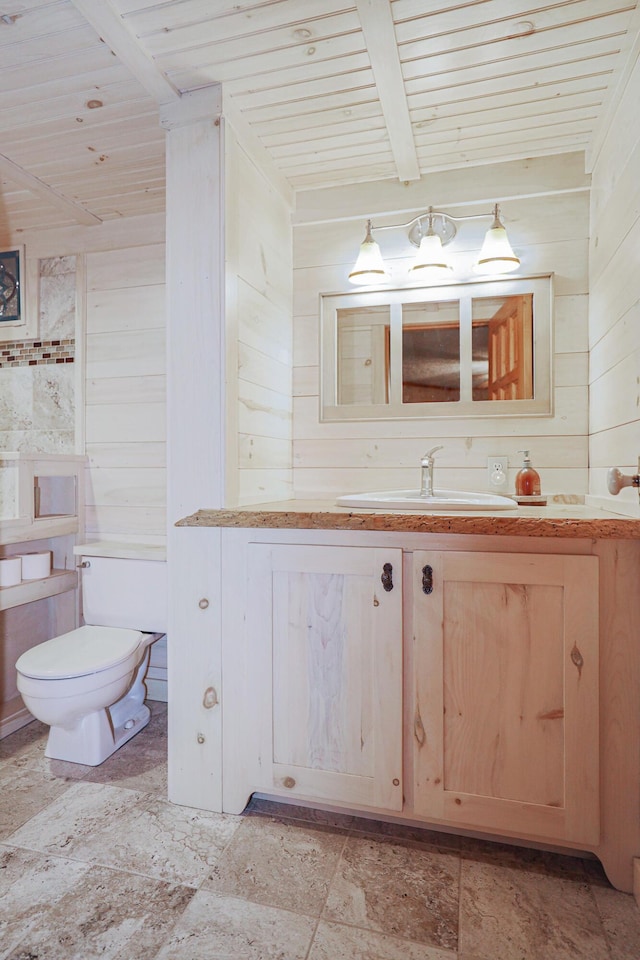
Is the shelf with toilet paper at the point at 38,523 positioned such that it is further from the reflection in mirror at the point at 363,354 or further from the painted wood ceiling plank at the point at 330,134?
the painted wood ceiling plank at the point at 330,134

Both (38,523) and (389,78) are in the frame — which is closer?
(389,78)

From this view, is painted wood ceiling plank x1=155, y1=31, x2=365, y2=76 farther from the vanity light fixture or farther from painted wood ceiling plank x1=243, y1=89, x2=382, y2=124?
the vanity light fixture

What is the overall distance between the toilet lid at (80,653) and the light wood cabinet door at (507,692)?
110 centimetres

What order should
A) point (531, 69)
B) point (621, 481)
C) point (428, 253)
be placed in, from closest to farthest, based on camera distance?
point (621, 481)
point (531, 69)
point (428, 253)

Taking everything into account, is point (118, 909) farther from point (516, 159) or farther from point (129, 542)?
point (516, 159)

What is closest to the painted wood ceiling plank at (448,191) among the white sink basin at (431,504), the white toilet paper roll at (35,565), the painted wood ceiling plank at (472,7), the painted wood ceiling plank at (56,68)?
the painted wood ceiling plank at (472,7)

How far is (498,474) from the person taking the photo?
198 cm

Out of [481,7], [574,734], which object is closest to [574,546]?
[574,734]

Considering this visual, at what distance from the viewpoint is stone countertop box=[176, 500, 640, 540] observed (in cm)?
126

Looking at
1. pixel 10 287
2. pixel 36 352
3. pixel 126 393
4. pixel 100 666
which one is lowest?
pixel 100 666

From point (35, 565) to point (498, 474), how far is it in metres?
1.89

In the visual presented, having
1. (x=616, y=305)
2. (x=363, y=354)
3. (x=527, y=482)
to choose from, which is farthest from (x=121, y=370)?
(x=616, y=305)

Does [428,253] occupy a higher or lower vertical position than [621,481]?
higher

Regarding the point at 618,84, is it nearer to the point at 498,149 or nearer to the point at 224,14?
the point at 498,149
